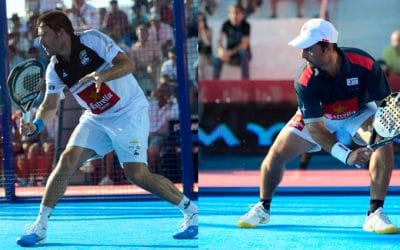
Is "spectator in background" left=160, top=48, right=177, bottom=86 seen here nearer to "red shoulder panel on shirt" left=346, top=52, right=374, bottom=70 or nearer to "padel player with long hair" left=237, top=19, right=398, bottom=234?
"padel player with long hair" left=237, top=19, right=398, bottom=234

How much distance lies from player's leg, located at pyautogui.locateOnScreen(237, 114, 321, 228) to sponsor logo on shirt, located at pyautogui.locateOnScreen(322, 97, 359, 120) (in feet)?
0.68

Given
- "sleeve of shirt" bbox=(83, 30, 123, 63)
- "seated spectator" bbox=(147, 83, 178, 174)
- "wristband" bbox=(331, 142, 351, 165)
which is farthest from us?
Answer: "seated spectator" bbox=(147, 83, 178, 174)

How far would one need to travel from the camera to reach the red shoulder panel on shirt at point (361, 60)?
4816 millimetres

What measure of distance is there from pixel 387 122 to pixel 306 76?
1.94ft

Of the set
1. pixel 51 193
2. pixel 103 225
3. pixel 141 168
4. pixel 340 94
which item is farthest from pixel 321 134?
pixel 103 225

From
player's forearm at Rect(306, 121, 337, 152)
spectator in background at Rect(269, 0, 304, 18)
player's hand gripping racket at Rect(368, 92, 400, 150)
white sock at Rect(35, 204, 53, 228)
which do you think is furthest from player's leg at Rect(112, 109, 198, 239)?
spectator in background at Rect(269, 0, 304, 18)

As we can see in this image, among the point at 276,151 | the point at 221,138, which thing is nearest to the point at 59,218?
the point at 276,151

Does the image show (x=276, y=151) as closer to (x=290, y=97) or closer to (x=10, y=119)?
(x=10, y=119)

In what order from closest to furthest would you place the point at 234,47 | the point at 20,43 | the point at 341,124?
the point at 341,124
the point at 20,43
the point at 234,47

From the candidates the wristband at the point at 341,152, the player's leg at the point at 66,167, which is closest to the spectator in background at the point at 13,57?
the player's leg at the point at 66,167

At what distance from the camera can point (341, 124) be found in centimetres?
515

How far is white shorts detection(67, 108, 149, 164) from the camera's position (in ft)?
16.0

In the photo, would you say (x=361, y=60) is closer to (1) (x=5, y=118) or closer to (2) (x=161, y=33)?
(2) (x=161, y=33)

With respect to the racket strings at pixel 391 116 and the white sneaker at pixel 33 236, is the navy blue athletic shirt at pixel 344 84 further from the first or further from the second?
the white sneaker at pixel 33 236
